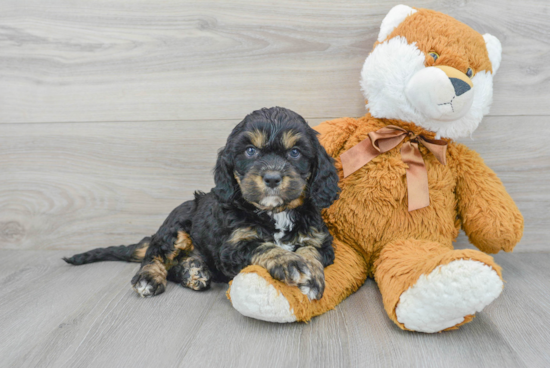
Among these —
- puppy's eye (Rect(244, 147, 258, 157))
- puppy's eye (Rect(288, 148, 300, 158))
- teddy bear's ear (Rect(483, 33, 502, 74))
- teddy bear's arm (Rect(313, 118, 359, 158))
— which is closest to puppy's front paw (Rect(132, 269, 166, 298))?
puppy's eye (Rect(244, 147, 258, 157))

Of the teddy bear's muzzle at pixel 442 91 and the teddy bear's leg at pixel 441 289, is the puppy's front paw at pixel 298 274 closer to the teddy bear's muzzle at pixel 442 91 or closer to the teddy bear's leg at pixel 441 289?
the teddy bear's leg at pixel 441 289

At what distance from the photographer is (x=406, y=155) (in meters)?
1.74

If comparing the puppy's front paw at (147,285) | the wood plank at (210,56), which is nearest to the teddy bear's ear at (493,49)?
the wood plank at (210,56)

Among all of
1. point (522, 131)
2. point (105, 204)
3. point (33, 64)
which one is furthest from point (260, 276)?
point (33, 64)

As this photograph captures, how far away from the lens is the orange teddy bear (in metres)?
1.62

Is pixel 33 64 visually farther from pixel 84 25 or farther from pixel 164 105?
pixel 164 105

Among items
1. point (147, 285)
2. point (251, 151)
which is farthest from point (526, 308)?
point (147, 285)

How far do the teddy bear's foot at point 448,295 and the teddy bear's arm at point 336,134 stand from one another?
71 centimetres

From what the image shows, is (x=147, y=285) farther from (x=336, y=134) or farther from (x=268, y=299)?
(x=336, y=134)

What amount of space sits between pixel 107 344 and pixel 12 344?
0.36 metres

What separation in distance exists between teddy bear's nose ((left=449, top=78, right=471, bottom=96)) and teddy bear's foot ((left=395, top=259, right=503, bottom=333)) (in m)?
0.69

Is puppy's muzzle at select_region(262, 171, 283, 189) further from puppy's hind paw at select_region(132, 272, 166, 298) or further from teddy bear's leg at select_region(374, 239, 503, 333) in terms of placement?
puppy's hind paw at select_region(132, 272, 166, 298)

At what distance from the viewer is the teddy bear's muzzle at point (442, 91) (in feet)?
5.17

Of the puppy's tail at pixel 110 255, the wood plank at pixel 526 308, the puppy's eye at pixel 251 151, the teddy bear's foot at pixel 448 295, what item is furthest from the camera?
the puppy's tail at pixel 110 255
